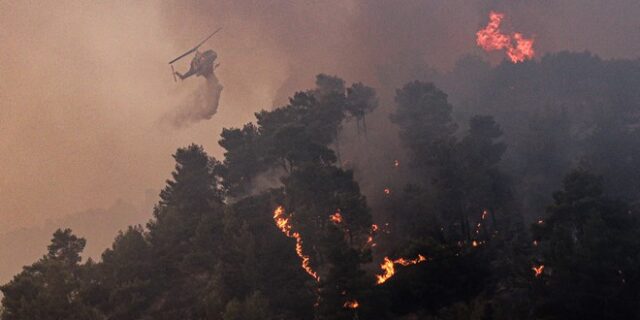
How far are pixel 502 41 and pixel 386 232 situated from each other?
309 ft

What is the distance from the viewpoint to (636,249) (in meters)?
38.1

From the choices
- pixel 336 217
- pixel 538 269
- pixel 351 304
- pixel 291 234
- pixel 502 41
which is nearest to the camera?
pixel 351 304

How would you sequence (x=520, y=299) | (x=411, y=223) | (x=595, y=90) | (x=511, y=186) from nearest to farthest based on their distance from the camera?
(x=520, y=299)
(x=411, y=223)
(x=511, y=186)
(x=595, y=90)

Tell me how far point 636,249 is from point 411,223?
25.8 meters

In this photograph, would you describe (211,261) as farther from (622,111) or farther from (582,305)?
(622,111)

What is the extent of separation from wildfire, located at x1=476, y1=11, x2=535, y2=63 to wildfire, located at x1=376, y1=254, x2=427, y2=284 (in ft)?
316

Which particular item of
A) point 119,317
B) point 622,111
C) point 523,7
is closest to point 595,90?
point 622,111

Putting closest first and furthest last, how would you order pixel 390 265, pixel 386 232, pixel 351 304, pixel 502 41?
pixel 351 304 < pixel 390 265 < pixel 386 232 < pixel 502 41

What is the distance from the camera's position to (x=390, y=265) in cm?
5125

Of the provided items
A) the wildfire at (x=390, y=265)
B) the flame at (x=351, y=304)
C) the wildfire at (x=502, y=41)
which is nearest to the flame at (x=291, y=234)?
the wildfire at (x=390, y=265)

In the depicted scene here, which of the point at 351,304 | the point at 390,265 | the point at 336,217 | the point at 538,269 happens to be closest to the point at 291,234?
the point at 336,217

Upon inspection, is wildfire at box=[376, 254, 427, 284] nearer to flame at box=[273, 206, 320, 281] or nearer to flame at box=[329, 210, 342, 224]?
flame at box=[329, 210, 342, 224]

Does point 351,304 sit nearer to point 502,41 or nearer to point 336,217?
point 336,217

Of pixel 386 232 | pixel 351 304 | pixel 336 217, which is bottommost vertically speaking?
pixel 351 304
